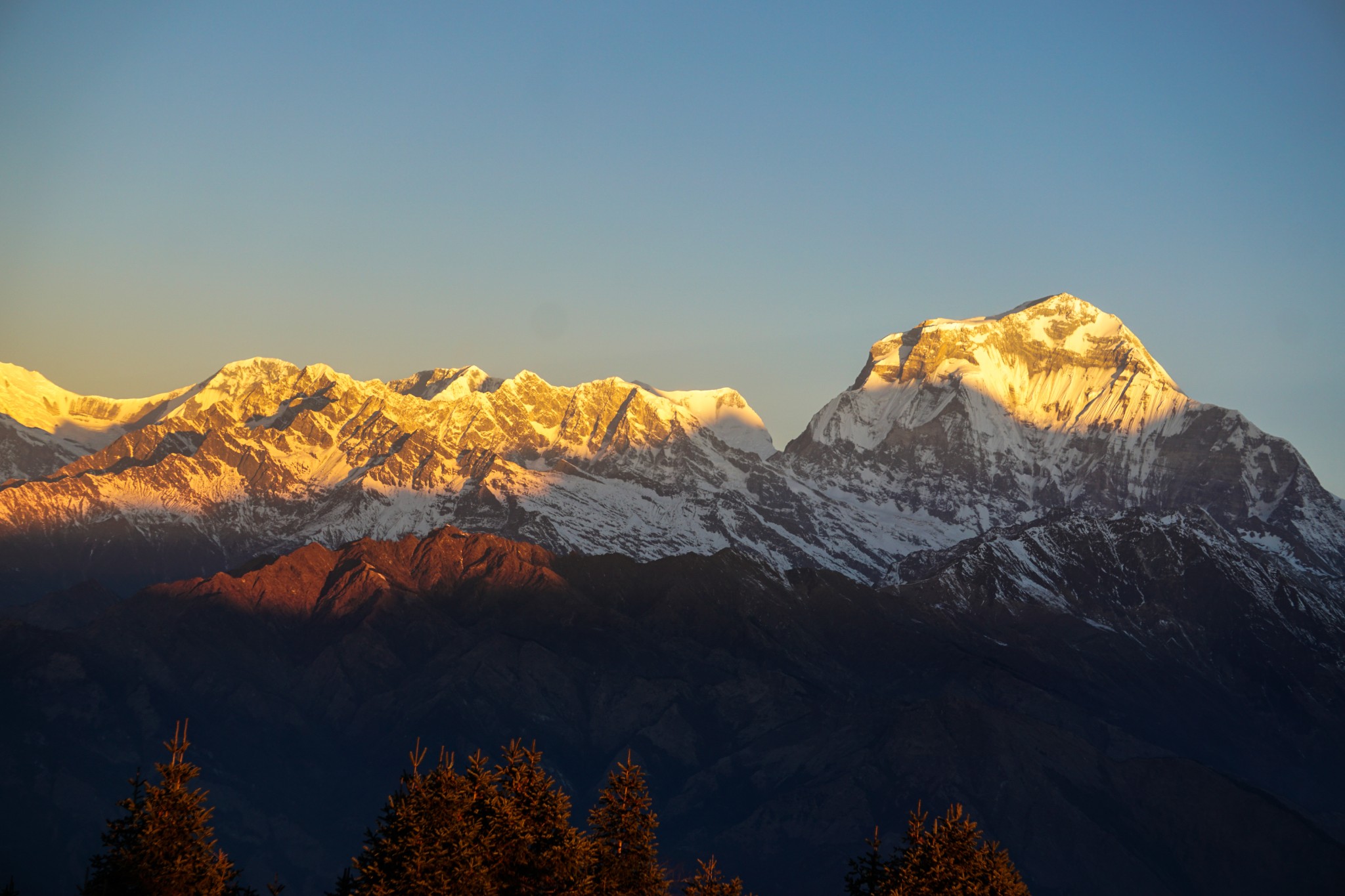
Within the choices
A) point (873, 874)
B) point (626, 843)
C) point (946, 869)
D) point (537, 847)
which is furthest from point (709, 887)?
point (946, 869)

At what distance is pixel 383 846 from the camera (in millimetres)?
107625

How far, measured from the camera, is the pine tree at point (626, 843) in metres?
114

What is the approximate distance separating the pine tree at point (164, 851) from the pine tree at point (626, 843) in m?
21.3

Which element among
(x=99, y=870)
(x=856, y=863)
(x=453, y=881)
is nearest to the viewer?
(x=99, y=870)

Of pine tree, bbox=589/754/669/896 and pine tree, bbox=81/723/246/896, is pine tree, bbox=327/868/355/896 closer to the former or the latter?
pine tree, bbox=81/723/246/896

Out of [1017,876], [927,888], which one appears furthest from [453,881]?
[1017,876]

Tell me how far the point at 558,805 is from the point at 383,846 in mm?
12114

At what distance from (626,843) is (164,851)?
90.5 feet

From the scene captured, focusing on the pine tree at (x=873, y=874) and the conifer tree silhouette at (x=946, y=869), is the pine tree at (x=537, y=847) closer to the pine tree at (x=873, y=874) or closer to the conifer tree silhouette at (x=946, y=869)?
the pine tree at (x=873, y=874)

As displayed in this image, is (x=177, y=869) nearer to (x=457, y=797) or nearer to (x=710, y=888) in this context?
(x=457, y=797)

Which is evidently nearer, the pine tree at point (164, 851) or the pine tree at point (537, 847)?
the pine tree at point (164, 851)

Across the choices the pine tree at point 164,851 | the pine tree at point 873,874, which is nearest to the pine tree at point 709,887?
the pine tree at point 873,874

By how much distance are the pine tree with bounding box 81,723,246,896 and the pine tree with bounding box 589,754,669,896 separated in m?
21.3

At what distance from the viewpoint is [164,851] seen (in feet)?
329
